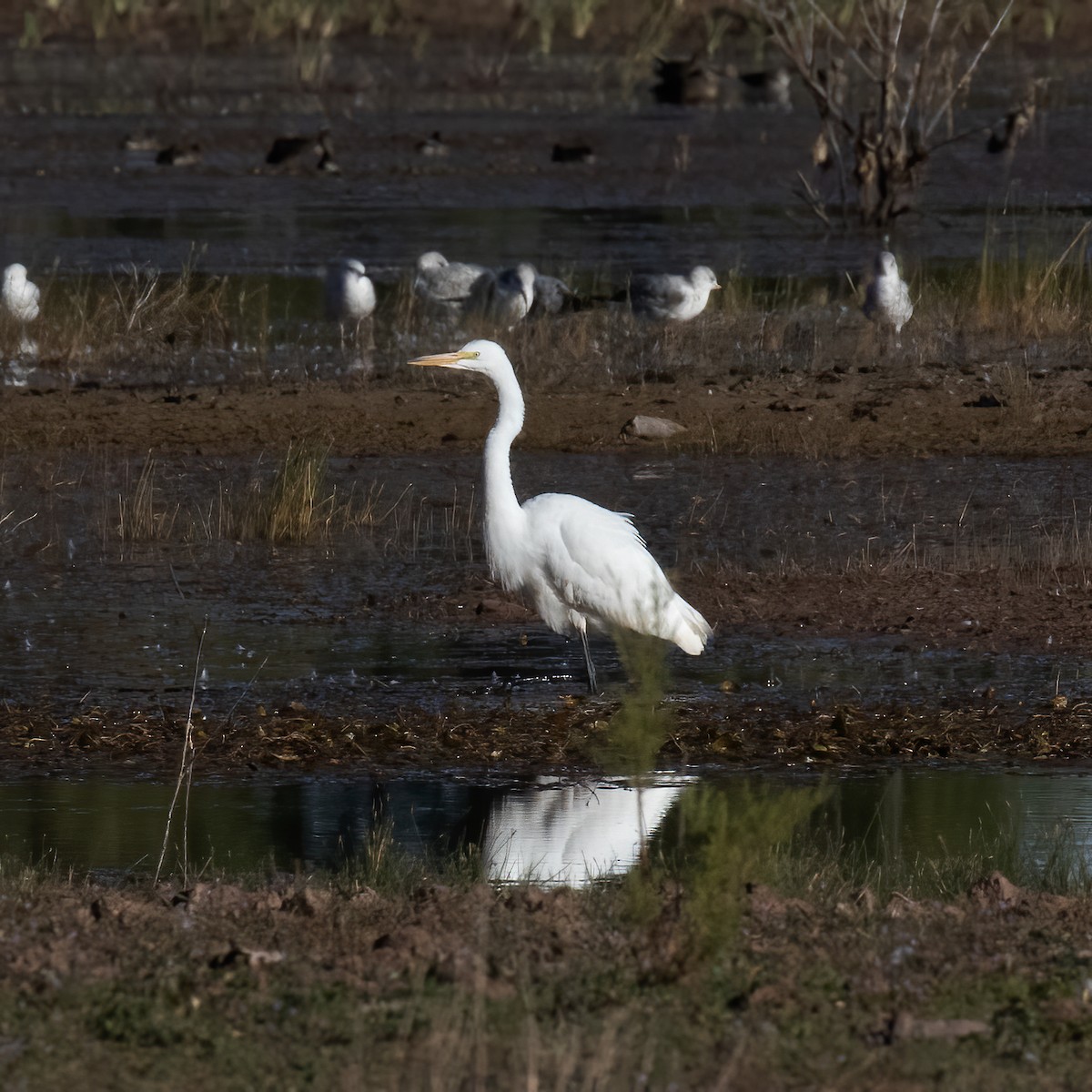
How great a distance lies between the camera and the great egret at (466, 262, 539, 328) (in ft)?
62.1

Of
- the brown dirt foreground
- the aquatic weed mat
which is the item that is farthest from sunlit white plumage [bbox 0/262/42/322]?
the brown dirt foreground

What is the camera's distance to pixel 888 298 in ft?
59.0

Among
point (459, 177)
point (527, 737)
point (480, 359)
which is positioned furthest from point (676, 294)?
point (459, 177)

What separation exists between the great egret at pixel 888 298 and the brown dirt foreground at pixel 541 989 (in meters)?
12.1

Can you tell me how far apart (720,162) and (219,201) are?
26.1 feet

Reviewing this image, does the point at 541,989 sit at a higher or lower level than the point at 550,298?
lower

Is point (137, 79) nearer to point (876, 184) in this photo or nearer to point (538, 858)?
point (876, 184)

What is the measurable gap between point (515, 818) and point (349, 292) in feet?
38.8

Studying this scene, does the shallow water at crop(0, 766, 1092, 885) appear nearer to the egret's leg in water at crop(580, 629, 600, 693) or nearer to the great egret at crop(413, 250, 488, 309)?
the egret's leg in water at crop(580, 629, 600, 693)

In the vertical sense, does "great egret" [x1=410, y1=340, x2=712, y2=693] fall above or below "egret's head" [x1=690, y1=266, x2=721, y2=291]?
below

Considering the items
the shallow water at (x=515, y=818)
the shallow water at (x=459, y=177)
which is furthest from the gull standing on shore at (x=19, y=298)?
the shallow water at (x=515, y=818)

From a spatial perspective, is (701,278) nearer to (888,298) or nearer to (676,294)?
(676,294)

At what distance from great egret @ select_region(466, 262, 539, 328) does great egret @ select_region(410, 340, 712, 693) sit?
9216 mm

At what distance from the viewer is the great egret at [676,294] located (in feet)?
60.6
